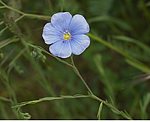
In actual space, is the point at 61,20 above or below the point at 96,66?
above

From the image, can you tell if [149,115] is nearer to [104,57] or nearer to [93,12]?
[104,57]

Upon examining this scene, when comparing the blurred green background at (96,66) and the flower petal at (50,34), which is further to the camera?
the blurred green background at (96,66)

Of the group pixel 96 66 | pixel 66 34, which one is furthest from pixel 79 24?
pixel 96 66

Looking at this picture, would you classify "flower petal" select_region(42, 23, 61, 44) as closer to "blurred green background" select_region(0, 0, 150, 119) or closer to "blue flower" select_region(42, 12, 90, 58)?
"blue flower" select_region(42, 12, 90, 58)

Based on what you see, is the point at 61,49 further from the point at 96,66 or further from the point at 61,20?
the point at 96,66

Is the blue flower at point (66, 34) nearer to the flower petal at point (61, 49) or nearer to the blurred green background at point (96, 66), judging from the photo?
the flower petal at point (61, 49)

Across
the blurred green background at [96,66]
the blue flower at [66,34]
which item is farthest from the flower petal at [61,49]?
the blurred green background at [96,66]

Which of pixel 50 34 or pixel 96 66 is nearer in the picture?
pixel 50 34
